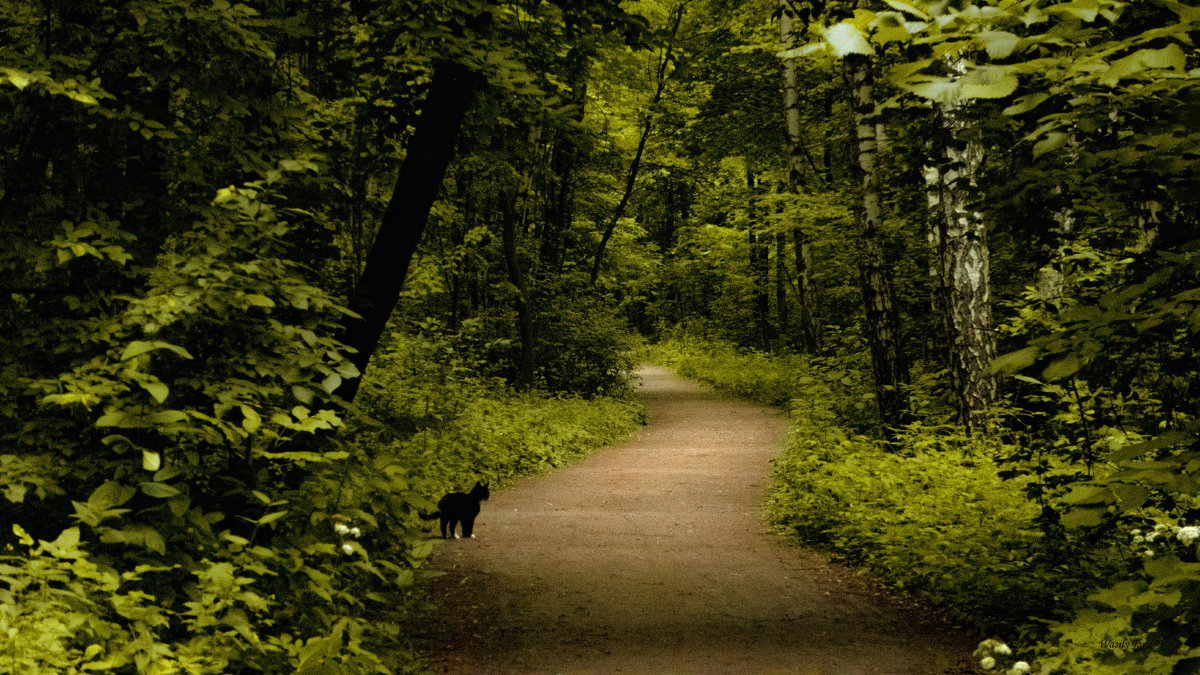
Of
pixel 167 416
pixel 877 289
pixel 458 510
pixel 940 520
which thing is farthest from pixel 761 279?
pixel 167 416

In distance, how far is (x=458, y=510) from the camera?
8.82 metres

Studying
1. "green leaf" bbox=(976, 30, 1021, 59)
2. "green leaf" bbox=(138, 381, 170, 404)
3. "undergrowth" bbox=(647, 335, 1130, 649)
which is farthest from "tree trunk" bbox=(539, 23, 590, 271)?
"green leaf" bbox=(976, 30, 1021, 59)

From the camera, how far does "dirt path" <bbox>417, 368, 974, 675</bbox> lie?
18.7 feet

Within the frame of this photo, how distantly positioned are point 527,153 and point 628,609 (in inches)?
192

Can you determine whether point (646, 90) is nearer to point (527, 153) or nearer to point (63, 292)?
point (527, 153)

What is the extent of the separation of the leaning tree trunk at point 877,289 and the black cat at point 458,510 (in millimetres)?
5930

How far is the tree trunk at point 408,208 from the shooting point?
7.22 m

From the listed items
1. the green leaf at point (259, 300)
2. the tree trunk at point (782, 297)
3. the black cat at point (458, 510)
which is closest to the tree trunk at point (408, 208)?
the black cat at point (458, 510)

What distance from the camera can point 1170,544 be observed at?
4816 mm

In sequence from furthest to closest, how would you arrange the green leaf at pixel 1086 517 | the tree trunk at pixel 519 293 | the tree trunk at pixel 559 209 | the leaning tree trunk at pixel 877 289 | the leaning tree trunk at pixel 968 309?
the tree trunk at pixel 559 209 < the tree trunk at pixel 519 293 < the leaning tree trunk at pixel 877 289 < the leaning tree trunk at pixel 968 309 < the green leaf at pixel 1086 517

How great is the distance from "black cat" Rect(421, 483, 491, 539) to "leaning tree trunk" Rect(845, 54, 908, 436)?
5930 millimetres

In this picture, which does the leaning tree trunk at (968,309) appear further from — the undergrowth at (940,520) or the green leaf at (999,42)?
the green leaf at (999,42)

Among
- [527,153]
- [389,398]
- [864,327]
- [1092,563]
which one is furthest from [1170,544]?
[864,327]

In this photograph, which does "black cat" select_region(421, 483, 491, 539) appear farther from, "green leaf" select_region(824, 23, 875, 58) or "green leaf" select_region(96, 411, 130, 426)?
"green leaf" select_region(824, 23, 875, 58)
